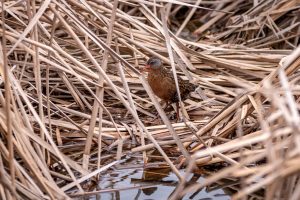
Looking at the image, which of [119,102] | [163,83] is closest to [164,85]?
[163,83]

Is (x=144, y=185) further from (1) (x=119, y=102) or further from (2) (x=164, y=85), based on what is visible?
(2) (x=164, y=85)

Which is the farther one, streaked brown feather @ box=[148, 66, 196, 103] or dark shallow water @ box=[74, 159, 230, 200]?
streaked brown feather @ box=[148, 66, 196, 103]

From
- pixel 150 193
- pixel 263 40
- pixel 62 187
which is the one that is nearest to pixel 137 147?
pixel 150 193

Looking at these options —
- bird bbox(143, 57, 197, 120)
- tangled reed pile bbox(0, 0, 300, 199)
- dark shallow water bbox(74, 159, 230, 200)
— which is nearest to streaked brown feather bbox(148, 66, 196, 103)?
bird bbox(143, 57, 197, 120)

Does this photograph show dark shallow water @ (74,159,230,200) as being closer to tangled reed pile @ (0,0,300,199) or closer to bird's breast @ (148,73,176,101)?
tangled reed pile @ (0,0,300,199)

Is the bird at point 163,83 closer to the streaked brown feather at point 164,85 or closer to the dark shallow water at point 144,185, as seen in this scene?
the streaked brown feather at point 164,85

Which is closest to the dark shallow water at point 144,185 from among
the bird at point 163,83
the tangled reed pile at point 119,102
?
the tangled reed pile at point 119,102
